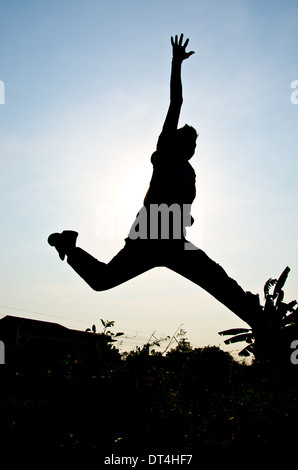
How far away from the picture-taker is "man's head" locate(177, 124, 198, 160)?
3604 mm

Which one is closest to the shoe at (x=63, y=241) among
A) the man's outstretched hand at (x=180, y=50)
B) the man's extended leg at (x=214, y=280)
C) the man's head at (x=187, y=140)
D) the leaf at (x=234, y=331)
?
the man's extended leg at (x=214, y=280)

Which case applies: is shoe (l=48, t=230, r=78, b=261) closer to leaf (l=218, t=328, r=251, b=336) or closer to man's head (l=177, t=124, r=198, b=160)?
man's head (l=177, t=124, r=198, b=160)

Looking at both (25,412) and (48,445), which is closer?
(48,445)

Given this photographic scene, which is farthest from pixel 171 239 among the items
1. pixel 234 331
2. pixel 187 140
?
pixel 234 331

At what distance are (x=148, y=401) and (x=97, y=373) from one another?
64 cm

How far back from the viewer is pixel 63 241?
Result: 3.82 metres

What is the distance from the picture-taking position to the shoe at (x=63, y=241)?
379 centimetres

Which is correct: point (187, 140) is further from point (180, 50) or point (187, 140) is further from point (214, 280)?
point (214, 280)

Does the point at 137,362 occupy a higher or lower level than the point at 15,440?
higher

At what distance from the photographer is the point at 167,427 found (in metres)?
3.04

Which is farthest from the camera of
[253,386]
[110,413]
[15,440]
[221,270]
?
[253,386]

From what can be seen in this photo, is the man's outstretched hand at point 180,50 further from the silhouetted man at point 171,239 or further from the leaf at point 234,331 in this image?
the leaf at point 234,331

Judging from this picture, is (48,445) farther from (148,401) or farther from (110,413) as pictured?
(148,401)

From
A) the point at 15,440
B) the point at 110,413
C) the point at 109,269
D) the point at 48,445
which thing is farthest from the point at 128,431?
the point at 109,269
